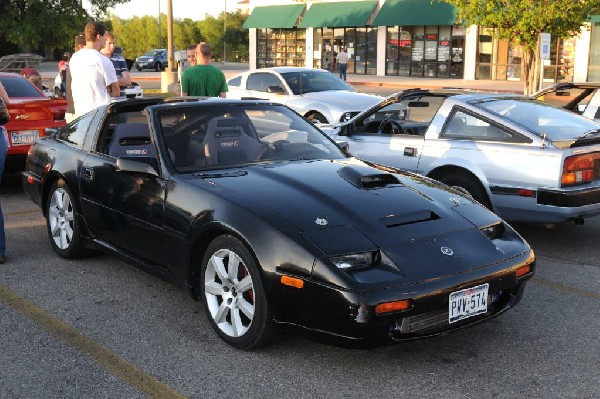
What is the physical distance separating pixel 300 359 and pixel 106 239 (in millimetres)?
2094

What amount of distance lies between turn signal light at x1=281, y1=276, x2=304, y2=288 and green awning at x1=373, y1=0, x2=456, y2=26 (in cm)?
3199

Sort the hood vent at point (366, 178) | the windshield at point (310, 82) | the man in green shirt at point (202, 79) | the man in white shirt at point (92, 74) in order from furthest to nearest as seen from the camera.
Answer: the windshield at point (310, 82)
the man in green shirt at point (202, 79)
the man in white shirt at point (92, 74)
the hood vent at point (366, 178)

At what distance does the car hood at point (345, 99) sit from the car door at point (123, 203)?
24.4 ft

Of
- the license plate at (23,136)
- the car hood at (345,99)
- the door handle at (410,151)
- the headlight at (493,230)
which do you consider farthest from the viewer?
the car hood at (345,99)

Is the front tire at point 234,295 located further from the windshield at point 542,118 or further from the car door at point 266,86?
the car door at point 266,86

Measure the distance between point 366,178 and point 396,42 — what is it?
118 ft

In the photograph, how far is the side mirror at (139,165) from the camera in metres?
4.89

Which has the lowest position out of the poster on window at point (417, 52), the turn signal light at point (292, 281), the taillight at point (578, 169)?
the turn signal light at point (292, 281)

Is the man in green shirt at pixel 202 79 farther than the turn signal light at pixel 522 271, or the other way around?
the man in green shirt at pixel 202 79

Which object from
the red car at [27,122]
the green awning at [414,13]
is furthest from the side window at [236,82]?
the green awning at [414,13]

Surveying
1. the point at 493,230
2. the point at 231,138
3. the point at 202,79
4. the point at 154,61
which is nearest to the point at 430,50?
the point at 154,61

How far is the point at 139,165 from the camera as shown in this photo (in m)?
4.93

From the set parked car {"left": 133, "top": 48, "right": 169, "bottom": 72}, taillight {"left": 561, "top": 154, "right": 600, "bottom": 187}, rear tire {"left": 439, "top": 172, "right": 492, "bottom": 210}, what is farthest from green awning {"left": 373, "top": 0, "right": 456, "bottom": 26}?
taillight {"left": 561, "top": 154, "right": 600, "bottom": 187}

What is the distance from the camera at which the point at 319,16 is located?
42.2 meters
